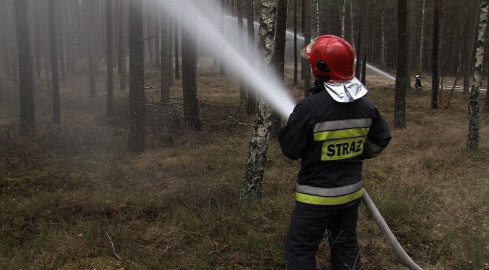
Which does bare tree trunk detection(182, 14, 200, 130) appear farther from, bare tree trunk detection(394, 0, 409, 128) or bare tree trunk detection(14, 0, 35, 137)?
bare tree trunk detection(14, 0, 35, 137)

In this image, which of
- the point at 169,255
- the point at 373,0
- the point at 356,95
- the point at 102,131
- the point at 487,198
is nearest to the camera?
the point at 356,95

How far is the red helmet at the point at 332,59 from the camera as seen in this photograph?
257cm

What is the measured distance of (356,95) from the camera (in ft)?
8.41

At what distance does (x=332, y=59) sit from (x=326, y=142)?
1.99 ft

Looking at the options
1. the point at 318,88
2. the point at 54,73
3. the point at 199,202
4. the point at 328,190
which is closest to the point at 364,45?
the point at 54,73

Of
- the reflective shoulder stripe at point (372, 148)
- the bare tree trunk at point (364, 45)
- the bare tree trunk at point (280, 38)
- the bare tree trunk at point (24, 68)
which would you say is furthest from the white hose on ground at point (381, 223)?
the bare tree trunk at point (364, 45)

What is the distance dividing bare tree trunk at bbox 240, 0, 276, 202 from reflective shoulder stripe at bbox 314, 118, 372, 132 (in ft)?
7.15

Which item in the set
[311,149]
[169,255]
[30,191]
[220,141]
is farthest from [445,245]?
[220,141]

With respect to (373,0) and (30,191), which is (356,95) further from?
(373,0)

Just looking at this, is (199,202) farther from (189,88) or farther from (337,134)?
(189,88)

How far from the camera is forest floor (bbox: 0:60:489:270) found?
3.66 m

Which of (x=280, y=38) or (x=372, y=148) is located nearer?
(x=372, y=148)

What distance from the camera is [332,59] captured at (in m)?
2.58

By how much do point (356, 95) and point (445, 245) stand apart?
8.05 feet
